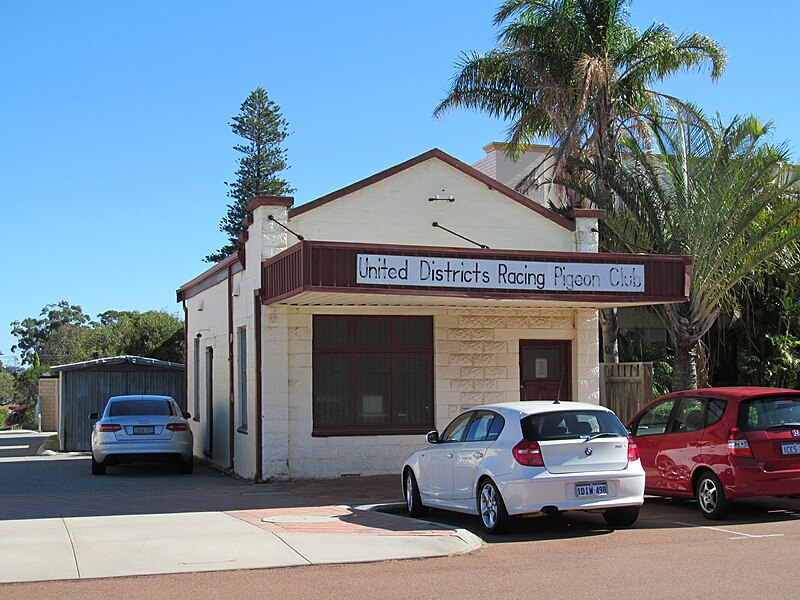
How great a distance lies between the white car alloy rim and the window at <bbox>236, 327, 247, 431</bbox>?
8.10 m

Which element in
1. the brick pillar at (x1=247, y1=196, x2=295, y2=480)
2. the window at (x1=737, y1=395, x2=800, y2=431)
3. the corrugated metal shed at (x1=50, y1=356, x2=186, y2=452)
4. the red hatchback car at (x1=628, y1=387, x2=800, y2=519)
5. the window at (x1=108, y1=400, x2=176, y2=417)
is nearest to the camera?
the red hatchback car at (x1=628, y1=387, x2=800, y2=519)

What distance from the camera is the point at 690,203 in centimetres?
1981

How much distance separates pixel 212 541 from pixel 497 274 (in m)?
6.57

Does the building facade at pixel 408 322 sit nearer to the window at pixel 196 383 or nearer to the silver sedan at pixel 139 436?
the silver sedan at pixel 139 436

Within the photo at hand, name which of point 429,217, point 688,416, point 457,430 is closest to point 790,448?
point 688,416

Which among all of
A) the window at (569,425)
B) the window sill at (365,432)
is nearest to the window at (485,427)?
the window at (569,425)

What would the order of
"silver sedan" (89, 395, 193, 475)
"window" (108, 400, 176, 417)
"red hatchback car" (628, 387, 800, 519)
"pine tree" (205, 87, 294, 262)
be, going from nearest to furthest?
"red hatchback car" (628, 387, 800, 519)
"silver sedan" (89, 395, 193, 475)
"window" (108, 400, 176, 417)
"pine tree" (205, 87, 294, 262)

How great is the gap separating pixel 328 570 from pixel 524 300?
7.35m

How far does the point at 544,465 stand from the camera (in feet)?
35.1

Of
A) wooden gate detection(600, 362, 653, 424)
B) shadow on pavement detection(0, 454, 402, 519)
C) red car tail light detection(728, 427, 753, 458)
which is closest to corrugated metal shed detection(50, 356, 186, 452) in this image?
shadow on pavement detection(0, 454, 402, 519)

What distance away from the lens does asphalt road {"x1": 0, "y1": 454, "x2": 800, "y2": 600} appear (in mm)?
8180

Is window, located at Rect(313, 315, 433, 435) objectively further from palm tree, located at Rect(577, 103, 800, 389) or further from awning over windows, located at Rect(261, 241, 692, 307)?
palm tree, located at Rect(577, 103, 800, 389)

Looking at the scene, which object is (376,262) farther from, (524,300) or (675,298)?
(675,298)

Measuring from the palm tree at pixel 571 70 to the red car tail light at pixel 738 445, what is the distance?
502 inches
